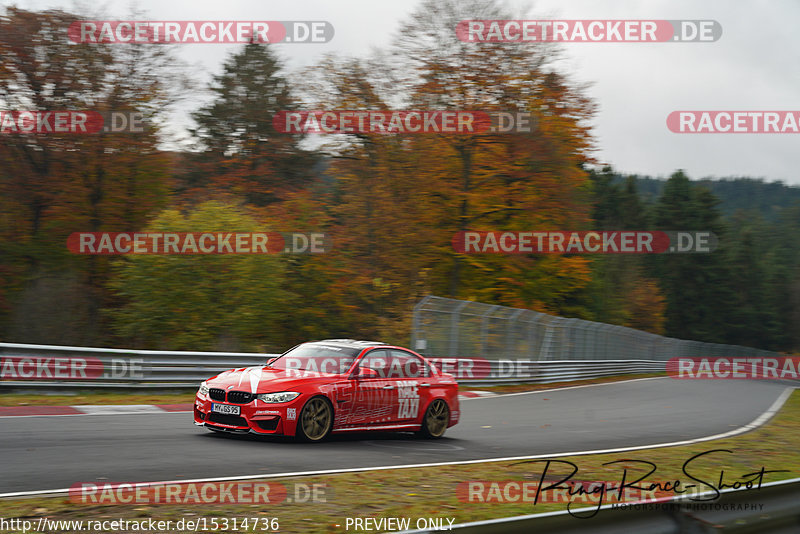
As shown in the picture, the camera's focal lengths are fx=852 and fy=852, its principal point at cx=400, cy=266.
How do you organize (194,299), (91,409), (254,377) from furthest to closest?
(194,299) < (91,409) < (254,377)

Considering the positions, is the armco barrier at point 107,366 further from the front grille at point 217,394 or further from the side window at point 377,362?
the side window at point 377,362

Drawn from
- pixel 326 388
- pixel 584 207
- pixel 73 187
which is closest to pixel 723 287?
pixel 584 207

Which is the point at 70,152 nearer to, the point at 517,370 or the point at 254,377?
the point at 517,370

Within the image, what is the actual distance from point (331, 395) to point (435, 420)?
2.26 m

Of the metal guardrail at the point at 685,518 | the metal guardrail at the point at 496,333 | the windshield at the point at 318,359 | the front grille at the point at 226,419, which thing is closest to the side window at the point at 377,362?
the windshield at the point at 318,359

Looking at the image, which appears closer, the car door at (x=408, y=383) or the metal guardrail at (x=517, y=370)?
the car door at (x=408, y=383)

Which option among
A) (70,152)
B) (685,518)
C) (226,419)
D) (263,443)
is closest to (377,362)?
(263,443)

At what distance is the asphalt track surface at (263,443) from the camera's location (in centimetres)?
771

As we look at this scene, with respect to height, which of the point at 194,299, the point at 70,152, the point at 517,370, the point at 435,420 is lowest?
the point at 517,370

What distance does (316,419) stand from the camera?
406 inches

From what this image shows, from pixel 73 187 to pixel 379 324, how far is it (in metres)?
11.6

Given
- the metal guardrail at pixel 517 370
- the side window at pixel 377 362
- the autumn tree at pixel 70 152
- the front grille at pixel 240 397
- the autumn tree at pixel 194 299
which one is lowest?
the metal guardrail at pixel 517 370

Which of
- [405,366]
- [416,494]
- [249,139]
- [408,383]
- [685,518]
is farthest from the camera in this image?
[249,139]

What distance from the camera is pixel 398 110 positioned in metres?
33.2
